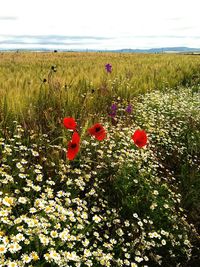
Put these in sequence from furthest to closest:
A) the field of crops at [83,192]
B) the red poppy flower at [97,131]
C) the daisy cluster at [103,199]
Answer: the red poppy flower at [97,131] < the daisy cluster at [103,199] < the field of crops at [83,192]

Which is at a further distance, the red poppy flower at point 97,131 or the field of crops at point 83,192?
the red poppy flower at point 97,131

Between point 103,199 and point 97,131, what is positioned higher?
point 97,131

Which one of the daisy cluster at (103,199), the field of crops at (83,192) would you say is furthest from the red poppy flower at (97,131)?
the daisy cluster at (103,199)

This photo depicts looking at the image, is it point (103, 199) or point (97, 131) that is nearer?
point (97, 131)

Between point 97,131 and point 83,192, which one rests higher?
point 97,131

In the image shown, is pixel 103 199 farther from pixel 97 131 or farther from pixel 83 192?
pixel 97 131

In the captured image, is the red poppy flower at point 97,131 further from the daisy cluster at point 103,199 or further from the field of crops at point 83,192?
the daisy cluster at point 103,199

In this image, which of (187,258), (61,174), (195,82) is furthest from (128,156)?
(195,82)

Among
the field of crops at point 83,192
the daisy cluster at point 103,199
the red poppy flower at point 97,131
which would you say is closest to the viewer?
the field of crops at point 83,192

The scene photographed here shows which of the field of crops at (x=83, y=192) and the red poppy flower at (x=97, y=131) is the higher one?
the red poppy flower at (x=97, y=131)

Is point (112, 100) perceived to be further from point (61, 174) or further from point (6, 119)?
point (61, 174)

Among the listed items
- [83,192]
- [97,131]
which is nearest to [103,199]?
[83,192]

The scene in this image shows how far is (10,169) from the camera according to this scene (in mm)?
3555

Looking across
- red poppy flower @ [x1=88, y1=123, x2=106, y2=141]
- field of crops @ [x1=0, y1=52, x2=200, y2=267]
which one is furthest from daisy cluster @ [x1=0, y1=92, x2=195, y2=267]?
red poppy flower @ [x1=88, y1=123, x2=106, y2=141]
